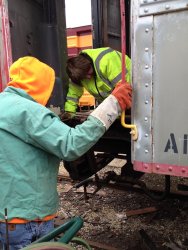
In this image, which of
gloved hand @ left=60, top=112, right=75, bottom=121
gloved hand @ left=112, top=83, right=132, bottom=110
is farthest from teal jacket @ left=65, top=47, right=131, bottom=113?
gloved hand @ left=112, top=83, right=132, bottom=110

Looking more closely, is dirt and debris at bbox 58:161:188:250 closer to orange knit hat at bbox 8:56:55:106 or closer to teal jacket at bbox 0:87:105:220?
teal jacket at bbox 0:87:105:220

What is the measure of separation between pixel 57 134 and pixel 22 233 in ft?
1.94

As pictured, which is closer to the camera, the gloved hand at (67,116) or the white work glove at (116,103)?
the white work glove at (116,103)

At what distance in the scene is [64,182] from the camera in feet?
15.8

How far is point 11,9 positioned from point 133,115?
2070 millimetres

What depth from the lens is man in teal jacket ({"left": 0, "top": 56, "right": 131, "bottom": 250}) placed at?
1.63 meters

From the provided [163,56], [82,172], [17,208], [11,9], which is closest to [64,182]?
[82,172]

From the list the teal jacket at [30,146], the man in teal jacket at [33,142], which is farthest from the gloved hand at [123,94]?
the teal jacket at [30,146]

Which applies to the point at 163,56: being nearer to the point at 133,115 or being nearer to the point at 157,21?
the point at 157,21

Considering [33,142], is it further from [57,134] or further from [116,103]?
[116,103]

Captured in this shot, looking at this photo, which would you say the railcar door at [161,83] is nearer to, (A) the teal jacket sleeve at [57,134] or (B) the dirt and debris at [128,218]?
(A) the teal jacket sleeve at [57,134]

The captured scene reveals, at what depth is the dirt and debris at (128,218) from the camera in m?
3.14

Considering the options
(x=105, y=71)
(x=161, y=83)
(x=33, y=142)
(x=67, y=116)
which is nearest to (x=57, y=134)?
(x=33, y=142)

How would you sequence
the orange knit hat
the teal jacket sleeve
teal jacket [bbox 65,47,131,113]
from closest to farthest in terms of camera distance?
the teal jacket sleeve → the orange knit hat → teal jacket [bbox 65,47,131,113]
